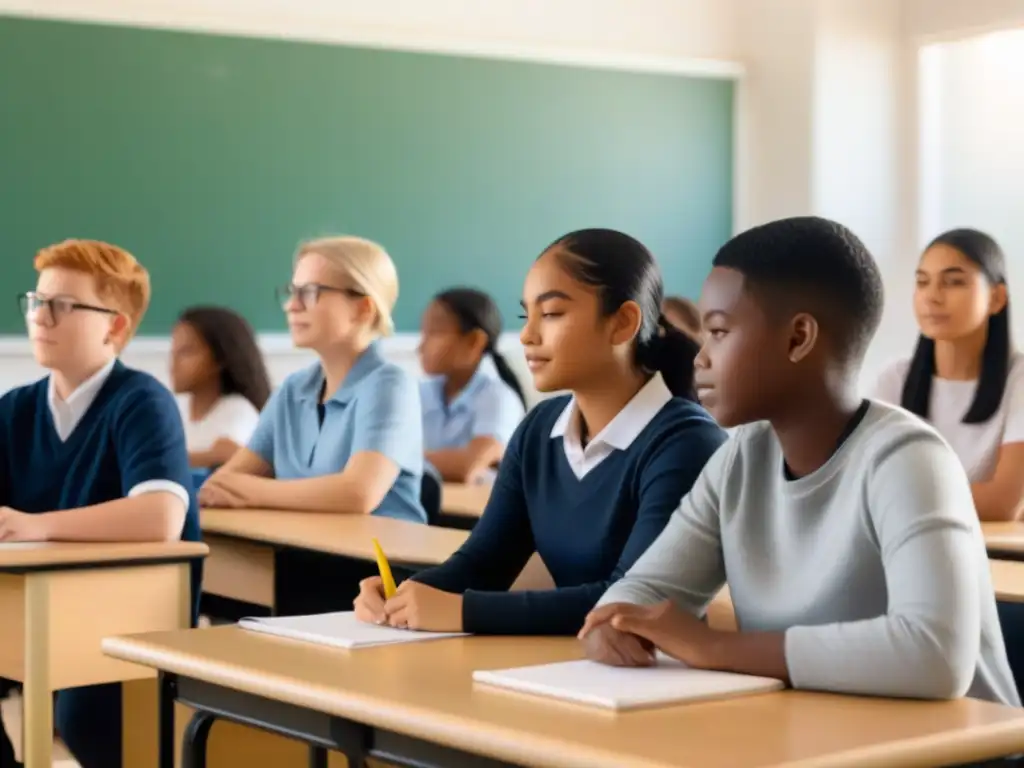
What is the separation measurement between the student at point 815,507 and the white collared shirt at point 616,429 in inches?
14.0

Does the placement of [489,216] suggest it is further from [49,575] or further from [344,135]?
[49,575]

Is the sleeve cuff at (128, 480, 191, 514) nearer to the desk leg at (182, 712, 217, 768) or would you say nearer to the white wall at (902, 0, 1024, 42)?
the desk leg at (182, 712, 217, 768)

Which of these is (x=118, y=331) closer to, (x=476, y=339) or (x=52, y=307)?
(x=52, y=307)

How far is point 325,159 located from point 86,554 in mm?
4021

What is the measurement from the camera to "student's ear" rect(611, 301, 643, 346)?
234 centimetres

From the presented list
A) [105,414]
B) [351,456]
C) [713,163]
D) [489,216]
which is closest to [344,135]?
[489,216]

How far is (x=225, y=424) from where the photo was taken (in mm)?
5332

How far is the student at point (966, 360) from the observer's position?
4.09m

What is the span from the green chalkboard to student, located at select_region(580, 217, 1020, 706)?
15.2 feet

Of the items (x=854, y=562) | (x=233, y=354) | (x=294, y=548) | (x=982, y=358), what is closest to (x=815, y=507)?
(x=854, y=562)

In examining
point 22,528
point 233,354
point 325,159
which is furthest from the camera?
point 325,159

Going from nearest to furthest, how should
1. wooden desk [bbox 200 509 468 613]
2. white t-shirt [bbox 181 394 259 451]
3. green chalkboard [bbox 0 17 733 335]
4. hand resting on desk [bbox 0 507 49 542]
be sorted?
hand resting on desk [bbox 0 507 49 542] < wooden desk [bbox 200 509 468 613] < white t-shirt [bbox 181 394 259 451] < green chalkboard [bbox 0 17 733 335]

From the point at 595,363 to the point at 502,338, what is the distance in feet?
16.5

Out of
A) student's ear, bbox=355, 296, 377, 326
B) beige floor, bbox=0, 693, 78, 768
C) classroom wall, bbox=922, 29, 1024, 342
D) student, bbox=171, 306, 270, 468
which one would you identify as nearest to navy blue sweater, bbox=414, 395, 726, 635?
beige floor, bbox=0, 693, 78, 768
